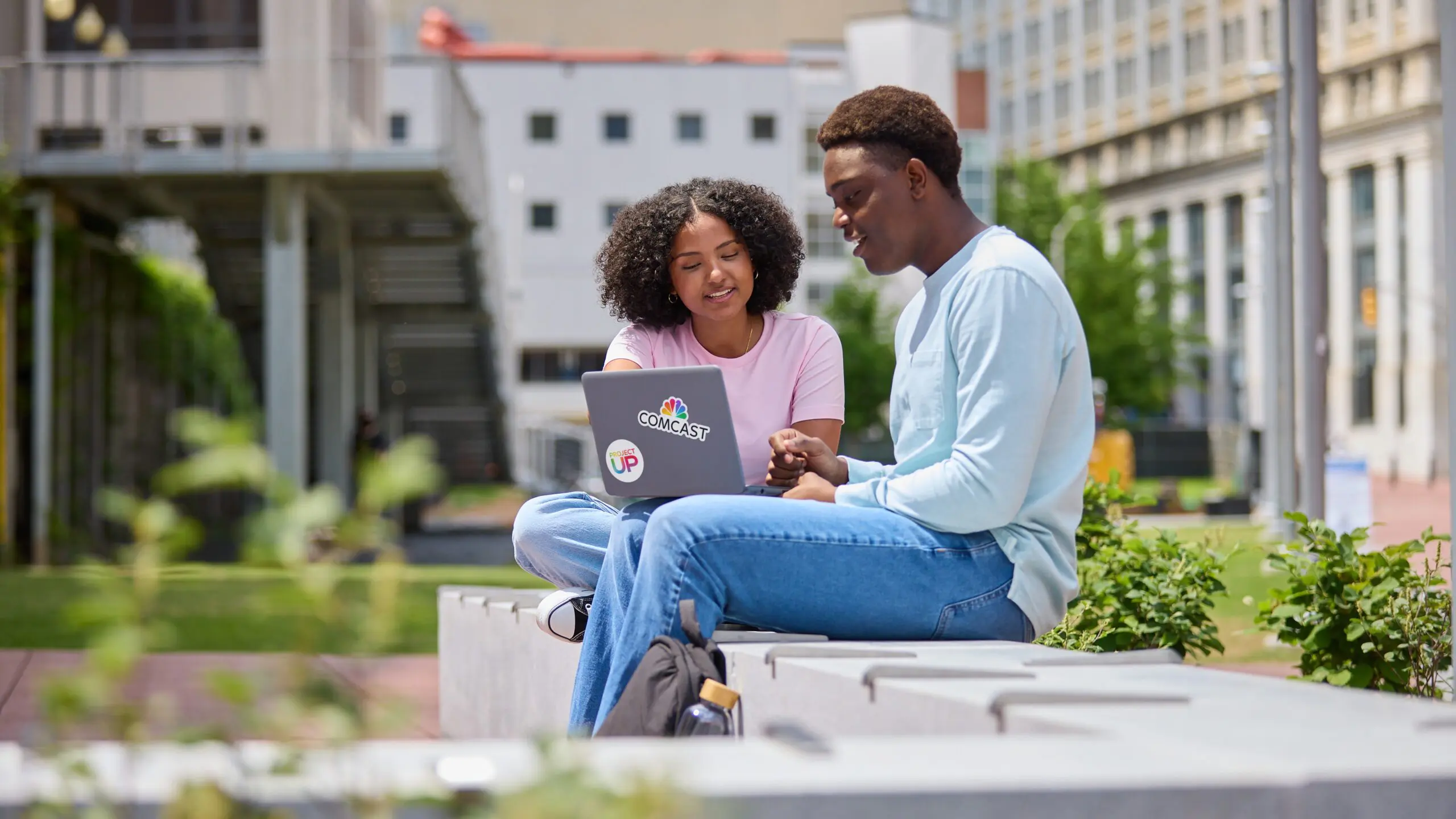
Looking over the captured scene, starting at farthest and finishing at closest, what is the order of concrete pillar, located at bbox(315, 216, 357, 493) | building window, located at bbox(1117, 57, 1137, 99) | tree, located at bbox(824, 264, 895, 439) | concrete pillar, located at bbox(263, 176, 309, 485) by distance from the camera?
building window, located at bbox(1117, 57, 1137, 99) < tree, located at bbox(824, 264, 895, 439) < concrete pillar, located at bbox(315, 216, 357, 493) < concrete pillar, located at bbox(263, 176, 309, 485)

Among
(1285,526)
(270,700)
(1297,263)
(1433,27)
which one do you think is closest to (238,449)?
(270,700)

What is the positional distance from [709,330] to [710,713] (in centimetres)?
181

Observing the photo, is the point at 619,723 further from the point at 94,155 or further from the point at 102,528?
the point at 102,528

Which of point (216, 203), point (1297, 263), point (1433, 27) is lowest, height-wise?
point (1297, 263)

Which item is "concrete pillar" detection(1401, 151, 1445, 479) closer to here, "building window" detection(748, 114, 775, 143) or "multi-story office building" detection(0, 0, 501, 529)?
"building window" detection(748, 114, 775, 143)

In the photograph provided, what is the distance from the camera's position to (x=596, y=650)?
3336 mm

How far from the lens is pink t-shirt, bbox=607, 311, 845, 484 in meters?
4.28

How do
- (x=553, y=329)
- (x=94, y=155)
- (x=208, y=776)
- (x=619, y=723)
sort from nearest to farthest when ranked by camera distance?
(x=208, y=776), (x=619, y=723), (x=94, y=155), (x=553, y=329)

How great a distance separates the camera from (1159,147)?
66688mm

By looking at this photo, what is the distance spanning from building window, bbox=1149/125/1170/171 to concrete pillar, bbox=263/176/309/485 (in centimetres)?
5217

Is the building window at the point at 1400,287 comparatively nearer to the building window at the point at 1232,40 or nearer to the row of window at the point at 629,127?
the building window at the point at 1232,40

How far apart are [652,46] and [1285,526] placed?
5468 cm

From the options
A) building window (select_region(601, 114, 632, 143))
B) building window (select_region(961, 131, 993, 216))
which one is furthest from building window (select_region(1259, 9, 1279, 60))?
building window (select_region(601, 114, 632, 143))

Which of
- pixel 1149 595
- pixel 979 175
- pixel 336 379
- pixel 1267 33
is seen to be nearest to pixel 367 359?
pixel 336 379
